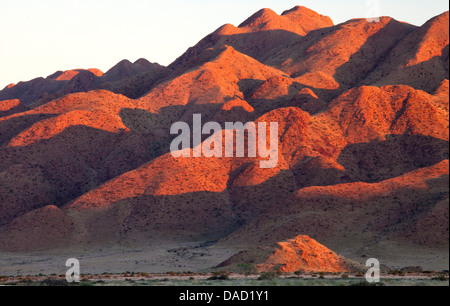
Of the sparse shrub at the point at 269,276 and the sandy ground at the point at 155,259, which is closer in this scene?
the sparse shrub at the point at 269,276

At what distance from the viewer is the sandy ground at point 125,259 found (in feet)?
197

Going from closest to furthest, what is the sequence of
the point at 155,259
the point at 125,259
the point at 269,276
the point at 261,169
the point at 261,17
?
the point at 269,276 → the point at 155,259 → the point at 125,259 → the point at 261,169 → the point at 261,17

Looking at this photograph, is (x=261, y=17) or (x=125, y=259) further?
(x=261, y=17)

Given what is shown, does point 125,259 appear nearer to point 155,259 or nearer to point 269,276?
point 155,259

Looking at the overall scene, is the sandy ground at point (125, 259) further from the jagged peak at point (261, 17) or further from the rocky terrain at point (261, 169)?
the jagged peak at point (261, 17)

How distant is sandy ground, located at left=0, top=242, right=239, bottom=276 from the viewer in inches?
2361

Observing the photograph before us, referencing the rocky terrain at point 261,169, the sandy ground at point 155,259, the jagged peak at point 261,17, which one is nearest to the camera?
the sandy ground at point 155,259

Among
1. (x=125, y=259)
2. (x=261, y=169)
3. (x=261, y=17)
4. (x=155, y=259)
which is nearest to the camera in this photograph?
(x=155, y=259)

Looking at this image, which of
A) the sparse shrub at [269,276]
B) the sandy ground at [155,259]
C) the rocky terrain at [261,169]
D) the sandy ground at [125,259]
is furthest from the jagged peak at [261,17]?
the sparse shrub at [269,276]

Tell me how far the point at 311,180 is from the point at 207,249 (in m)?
21.0

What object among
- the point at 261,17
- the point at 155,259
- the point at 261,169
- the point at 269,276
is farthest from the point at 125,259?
the point at 261,17

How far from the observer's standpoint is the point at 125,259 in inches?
2655

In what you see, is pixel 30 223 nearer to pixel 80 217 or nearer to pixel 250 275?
pixel 80 217

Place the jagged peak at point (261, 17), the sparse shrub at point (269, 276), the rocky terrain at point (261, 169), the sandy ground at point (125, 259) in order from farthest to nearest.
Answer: the jagged peak at point (261, 17) → the rocky terrain at point (261, 169) → the sandy ground at point (125, 259) → the sparse shrub at point (269, 276)
